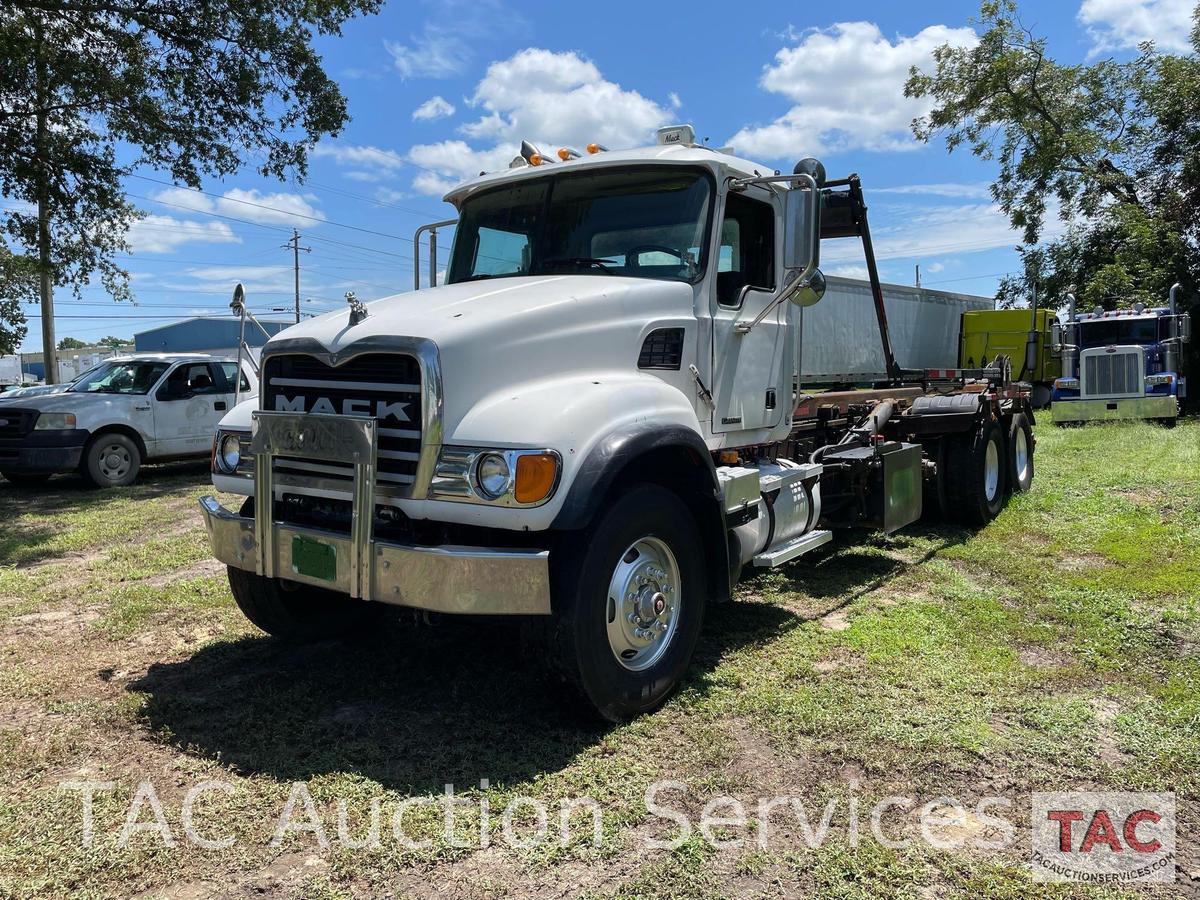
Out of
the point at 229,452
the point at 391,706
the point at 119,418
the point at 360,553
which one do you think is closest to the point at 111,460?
the point at 119,418

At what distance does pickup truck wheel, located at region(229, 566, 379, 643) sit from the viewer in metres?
4.68

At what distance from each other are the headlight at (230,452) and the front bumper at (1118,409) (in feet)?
62.1

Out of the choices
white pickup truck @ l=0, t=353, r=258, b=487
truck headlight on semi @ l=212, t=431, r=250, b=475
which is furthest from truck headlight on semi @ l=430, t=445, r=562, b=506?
white pickup truck @ l=0, t=353, r=258, b=487

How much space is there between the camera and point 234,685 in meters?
4.40

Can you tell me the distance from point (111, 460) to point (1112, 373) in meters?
19.2

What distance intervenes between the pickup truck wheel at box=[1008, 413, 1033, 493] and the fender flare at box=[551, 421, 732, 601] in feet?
19.2

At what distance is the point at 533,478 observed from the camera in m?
3.34

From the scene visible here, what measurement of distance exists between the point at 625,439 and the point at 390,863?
180 cm

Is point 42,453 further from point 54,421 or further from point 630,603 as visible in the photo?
point 630,603

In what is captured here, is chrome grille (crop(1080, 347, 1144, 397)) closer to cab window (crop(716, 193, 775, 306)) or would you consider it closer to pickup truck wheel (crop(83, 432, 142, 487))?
cab window (crop(716, 193, 775, 306))

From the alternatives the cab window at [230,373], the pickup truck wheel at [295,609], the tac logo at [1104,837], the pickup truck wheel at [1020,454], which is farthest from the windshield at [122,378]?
the tac logo at [1104,837]

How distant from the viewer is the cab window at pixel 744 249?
489cm

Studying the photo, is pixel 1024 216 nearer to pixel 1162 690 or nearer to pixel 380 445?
pixel 1162 690

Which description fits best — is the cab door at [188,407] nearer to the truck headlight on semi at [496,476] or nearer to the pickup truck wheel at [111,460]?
the pickup truck wheel at [111,460]
